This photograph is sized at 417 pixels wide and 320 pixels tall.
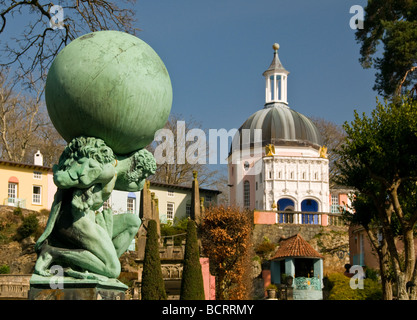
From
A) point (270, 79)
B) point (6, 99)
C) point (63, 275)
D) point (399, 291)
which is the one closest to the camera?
point (63, 275)

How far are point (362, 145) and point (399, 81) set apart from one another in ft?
32.8

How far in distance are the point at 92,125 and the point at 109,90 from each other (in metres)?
0.58

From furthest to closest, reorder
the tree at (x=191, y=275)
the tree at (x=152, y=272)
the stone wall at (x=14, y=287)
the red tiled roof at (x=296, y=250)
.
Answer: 1. the red tiled roof at (x=296, y=250)
2. the stone wall at (x=14, y=287)
3. the tree at (x=191, y=275)
4. the tree at (x=152, y=272)

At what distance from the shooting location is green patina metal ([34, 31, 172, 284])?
9547 mm

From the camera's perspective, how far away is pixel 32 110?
188 feet

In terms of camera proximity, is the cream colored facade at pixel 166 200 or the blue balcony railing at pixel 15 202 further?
the cream colored facade at pixel 166 200

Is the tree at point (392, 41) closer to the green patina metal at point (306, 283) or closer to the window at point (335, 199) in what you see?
the green patina metal at point (306, 283)

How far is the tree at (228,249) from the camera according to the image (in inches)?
1585

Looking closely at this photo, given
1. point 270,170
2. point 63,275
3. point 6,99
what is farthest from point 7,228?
point 63,275

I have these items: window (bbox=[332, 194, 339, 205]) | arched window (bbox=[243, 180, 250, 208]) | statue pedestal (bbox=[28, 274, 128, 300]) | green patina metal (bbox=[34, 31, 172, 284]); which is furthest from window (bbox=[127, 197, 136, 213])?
statue pedestal (bbox=[28, 274, 128, 300])

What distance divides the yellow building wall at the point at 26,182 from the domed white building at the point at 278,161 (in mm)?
17590

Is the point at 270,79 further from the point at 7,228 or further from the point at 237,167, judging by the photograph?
the point at 7,228

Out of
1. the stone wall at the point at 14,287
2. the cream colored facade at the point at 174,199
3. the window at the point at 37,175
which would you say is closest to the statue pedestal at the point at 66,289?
the stone wall at the point at 14,287

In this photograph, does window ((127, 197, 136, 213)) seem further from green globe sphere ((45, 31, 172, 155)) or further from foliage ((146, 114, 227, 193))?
green globe sphere ((45, 31, 172, 155))
